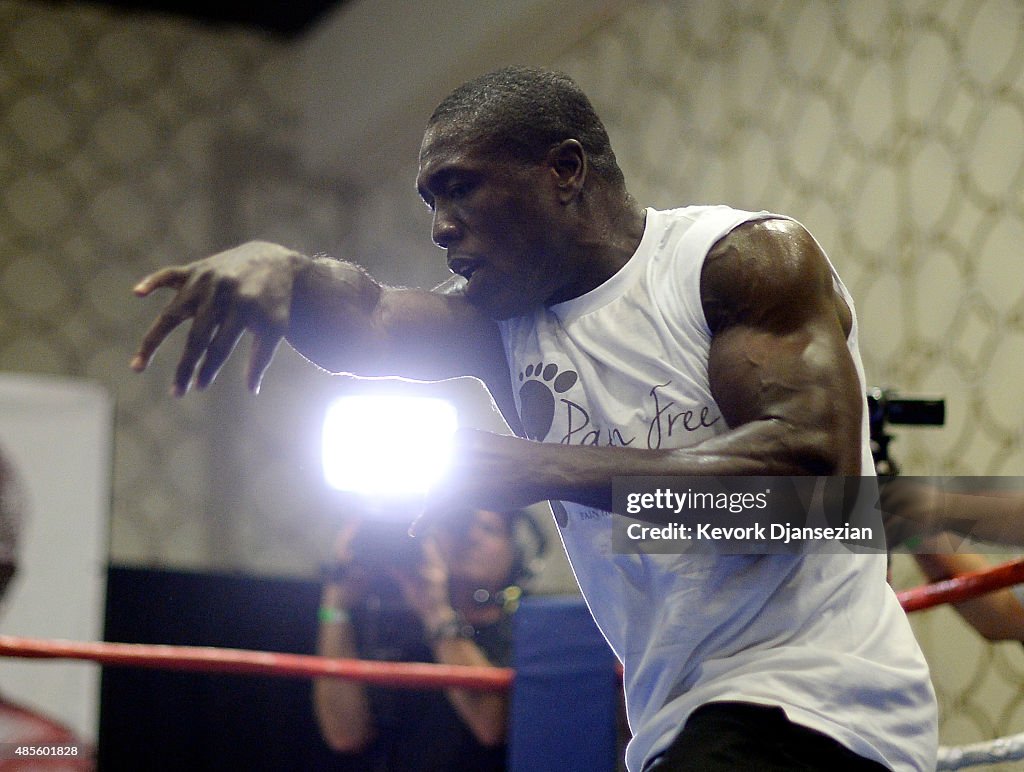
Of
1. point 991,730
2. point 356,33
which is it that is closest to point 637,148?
point 356,33

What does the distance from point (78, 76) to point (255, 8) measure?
0.61 meters

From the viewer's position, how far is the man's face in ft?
3.63

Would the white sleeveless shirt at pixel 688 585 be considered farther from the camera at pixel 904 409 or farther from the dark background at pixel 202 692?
the dark background at pixel 202 692

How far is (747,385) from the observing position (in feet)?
3.13

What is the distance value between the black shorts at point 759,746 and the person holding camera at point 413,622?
47.5 inches

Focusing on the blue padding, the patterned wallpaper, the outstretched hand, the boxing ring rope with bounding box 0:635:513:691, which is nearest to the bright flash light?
the patterned wallpaper

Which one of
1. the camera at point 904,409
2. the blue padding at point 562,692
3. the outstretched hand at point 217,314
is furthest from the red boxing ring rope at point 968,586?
the outstretched hand at point 217,314

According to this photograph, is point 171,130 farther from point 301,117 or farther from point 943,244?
point 943,244

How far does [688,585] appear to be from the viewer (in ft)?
3.29

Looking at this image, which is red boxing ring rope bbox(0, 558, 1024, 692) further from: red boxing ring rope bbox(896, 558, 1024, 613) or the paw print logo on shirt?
the paw print logo on shirt

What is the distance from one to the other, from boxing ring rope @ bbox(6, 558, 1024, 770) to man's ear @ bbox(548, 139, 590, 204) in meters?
0.71

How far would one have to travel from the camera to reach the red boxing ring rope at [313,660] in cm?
153

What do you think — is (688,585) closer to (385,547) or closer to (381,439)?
(385,547)

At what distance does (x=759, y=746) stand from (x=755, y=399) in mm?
269
